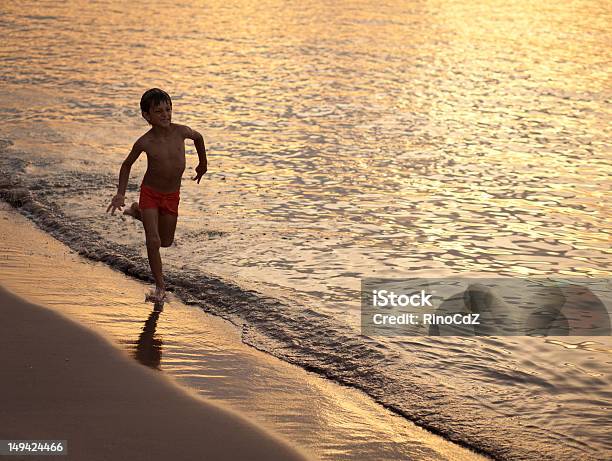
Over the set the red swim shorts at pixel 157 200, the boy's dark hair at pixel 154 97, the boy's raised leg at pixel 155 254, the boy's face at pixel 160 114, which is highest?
the boy's dark hair at pixel 154 97

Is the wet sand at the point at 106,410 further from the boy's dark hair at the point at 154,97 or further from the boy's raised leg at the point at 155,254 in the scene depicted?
the boy's dark hair at the point at 154,97

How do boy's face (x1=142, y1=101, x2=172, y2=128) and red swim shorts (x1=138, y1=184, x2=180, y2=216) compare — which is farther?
red swim shorts (x1=138, y1=184, x2=180, y2=216)

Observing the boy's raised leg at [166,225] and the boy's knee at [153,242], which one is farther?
the boy's raised leg at [166,225]

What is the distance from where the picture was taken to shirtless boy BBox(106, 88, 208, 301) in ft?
22.4

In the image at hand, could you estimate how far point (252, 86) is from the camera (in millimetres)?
15953

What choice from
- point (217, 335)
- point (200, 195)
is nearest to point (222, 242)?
point (200, 195)

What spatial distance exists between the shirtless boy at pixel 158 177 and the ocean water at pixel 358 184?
Answer: 0.47 m

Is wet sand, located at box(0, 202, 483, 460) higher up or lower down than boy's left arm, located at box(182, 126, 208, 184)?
lower down

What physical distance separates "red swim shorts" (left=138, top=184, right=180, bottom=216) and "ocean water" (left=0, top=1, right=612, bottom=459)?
24.3 inches

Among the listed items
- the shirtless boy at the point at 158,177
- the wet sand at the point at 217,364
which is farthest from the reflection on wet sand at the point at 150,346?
the shirtless boy at the point at 158,177

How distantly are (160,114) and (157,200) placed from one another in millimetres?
631

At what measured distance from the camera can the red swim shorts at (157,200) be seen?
6988 mm

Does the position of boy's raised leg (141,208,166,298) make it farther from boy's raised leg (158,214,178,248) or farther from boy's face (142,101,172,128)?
boy's face (142,101,172,128)

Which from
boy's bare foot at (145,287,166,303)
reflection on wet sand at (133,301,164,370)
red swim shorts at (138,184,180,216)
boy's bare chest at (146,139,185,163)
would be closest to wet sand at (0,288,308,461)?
reflection on wet sand at (133,301,164,370)
